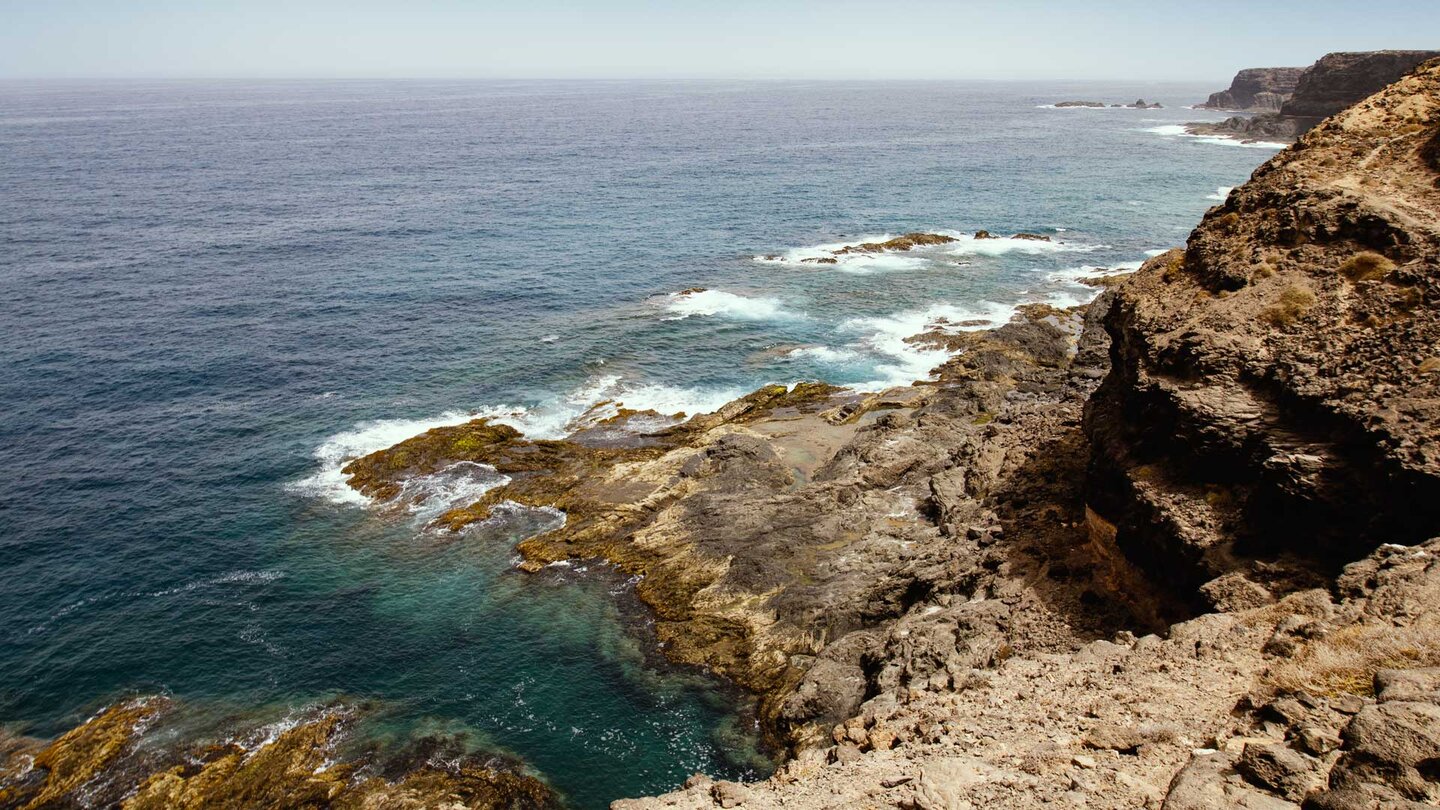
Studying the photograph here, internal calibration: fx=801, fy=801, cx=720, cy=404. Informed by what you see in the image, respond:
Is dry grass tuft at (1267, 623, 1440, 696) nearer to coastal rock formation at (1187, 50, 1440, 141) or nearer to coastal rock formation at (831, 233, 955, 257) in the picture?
coastal rock formation at (831, 233, 955, 257)

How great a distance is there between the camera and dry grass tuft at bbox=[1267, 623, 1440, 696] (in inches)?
635

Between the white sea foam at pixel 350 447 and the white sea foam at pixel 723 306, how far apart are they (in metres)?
27.7

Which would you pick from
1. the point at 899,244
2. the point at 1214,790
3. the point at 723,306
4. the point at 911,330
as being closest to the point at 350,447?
the point at 723,306

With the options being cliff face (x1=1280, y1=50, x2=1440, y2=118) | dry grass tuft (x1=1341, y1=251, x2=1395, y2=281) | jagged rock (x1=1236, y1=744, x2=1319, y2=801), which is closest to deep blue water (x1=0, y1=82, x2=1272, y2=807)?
jagged rock (x1=1236, y1=744, x2=1319, y2=801)

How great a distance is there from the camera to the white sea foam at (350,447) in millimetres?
48156

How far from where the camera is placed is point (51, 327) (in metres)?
68.0

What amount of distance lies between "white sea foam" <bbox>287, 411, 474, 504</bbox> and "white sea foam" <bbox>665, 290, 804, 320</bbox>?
27695mm

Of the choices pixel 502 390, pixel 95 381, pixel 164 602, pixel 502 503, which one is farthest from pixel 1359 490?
pixel 95 381

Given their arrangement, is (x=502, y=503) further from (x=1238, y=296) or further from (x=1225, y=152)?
(x=1225, y=152)

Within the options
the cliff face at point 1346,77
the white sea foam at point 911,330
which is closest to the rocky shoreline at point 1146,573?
the white sea foam at point 911,330

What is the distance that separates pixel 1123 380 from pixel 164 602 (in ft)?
144

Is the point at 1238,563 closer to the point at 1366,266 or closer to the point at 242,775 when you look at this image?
the point at 1366,266

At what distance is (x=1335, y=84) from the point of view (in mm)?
164750

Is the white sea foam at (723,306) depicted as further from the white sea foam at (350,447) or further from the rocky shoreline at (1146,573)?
the rocky shoreline at (1146,573)
